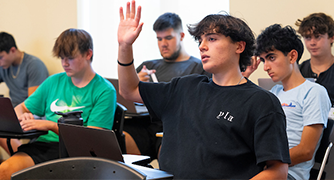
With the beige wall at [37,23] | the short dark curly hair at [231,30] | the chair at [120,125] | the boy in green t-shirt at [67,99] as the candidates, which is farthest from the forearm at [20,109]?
the beige wall at [37,23]

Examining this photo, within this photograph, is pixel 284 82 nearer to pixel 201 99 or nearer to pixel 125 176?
pixel 201 99

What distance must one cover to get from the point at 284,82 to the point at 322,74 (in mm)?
813

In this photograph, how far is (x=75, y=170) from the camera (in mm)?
835

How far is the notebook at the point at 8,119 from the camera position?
172 cm

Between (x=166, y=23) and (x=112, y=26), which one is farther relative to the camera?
(x=112, y=26)

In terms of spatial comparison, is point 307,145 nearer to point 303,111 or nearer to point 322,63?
point 303,111

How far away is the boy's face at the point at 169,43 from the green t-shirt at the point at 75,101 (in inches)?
35.1

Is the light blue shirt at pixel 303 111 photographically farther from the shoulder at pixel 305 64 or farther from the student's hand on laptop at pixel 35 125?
the student's hand on laptop at pixel 35 125

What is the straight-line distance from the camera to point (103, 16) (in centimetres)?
382

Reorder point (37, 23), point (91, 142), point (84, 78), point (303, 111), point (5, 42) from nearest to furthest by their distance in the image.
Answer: point (91, 142), point (303, 111), point (84, 78), point (5, 42), point (37, 23)

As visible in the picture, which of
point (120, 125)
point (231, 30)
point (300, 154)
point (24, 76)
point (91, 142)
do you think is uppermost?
point (231, 30)

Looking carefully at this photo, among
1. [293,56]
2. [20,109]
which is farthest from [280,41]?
[20,109]

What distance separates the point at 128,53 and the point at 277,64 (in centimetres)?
84

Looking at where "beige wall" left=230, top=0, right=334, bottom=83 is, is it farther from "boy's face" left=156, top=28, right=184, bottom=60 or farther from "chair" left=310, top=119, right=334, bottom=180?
"chair" left=310, top=119, right=334, bottom=180
